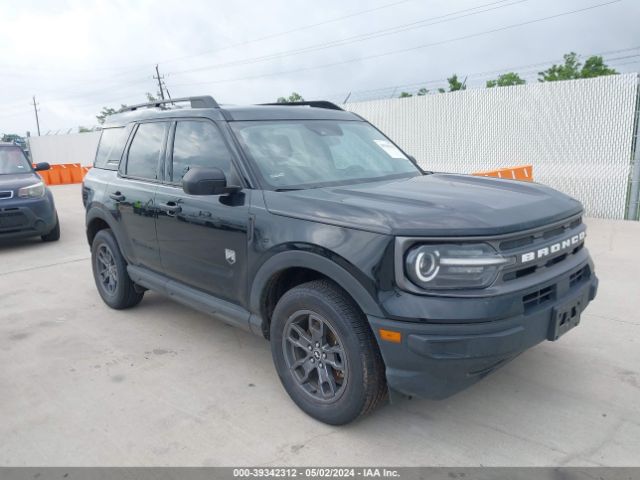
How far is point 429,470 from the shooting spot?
2693 millimetres

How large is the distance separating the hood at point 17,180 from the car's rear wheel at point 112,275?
379cm

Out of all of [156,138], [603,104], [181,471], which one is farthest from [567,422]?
[603,104]

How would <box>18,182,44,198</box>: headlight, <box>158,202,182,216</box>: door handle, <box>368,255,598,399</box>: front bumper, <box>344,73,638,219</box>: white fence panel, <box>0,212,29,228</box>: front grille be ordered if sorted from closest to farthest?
1. <box>368,255,598,399</box>: front bumper
2. <box>158,202,182,216</box>: door handle
3. <box>0,212,29,228</box>: front grille
4. <box>18,182,44,198</box>: headlight
5. <box>344,73,638,219</box>: white fence panel

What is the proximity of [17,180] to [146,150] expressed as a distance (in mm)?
5308

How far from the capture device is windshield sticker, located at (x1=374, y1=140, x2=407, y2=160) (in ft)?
14.1

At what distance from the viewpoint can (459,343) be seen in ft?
8.25

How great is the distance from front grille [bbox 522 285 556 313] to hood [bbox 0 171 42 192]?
8.12 metres

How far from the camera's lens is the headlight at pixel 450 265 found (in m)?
2.57

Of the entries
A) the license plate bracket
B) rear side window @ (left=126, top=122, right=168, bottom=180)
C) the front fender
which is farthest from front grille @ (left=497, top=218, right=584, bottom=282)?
rear side window @ (left=126, top=122, right=168, bottom=180)

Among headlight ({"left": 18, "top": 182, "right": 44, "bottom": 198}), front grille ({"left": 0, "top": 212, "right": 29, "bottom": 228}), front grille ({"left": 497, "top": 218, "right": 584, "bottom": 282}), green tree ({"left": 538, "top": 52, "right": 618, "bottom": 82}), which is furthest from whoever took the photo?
green tree ({"left": 538, "top": 52, "right": 618, "bottom": 82})

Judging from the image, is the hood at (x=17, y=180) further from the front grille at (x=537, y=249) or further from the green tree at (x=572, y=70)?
the green tree at (x=572, y=70)

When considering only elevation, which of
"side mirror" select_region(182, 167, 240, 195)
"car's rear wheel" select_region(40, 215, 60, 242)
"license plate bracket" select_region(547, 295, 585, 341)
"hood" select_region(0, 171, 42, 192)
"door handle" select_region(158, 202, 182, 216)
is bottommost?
"car's rear wheel" select_region(40, 215, 60, 242)

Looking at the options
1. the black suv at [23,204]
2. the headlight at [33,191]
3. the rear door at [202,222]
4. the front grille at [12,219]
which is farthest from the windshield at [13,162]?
the rear door at [202,222]

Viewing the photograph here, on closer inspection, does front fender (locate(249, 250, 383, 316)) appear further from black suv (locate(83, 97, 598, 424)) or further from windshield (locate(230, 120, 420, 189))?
windshield (locate(230, 120, 420, 189))
